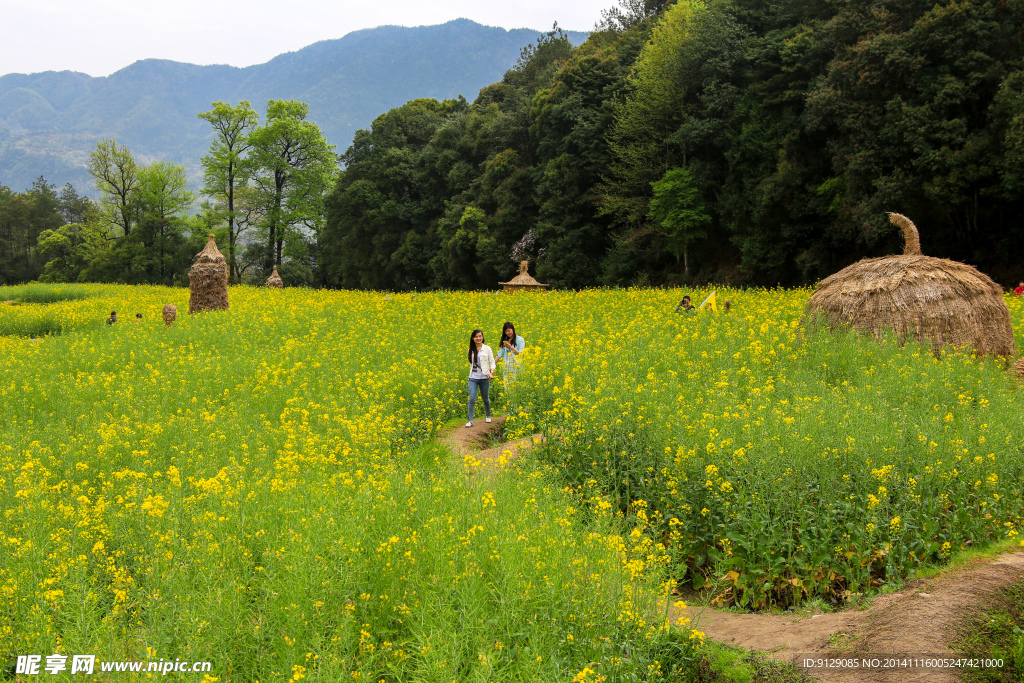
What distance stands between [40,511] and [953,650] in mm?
8480

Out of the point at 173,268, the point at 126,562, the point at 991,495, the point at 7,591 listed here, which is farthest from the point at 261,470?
the point at 173,268

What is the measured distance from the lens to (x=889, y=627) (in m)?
5.04

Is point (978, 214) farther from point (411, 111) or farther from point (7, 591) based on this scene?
point (411, 111)

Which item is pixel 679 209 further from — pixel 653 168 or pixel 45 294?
pixel 45 294

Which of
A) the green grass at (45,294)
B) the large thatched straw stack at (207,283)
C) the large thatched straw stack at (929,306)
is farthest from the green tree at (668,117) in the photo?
the green grass at (45,294)

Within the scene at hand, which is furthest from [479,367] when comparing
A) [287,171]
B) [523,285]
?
[287,171]

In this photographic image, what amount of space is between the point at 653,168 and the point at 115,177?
57.9 m

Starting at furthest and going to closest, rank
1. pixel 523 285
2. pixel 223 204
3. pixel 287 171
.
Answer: pixel 223 204 < pixel 287 171 < pixel 523 285

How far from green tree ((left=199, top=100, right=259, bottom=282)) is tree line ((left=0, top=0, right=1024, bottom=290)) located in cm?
20

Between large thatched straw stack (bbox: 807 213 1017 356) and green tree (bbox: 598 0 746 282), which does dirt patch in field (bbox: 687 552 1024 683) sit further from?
green tree (bbox: 598 0 746 282)

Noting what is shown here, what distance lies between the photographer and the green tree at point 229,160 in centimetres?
5966

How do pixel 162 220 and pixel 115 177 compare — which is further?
pixel 115 177

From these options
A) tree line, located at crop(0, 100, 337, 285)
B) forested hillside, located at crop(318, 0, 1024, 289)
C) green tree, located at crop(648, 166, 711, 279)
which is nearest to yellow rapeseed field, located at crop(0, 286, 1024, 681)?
forested hillside, located at crop(318, 0, 1024, 289)

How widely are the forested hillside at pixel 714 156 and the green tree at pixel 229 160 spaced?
10258 mm
